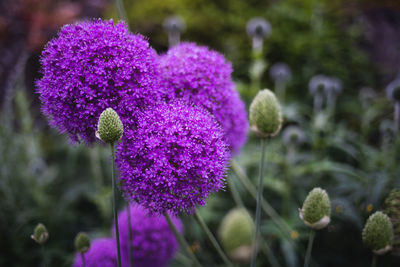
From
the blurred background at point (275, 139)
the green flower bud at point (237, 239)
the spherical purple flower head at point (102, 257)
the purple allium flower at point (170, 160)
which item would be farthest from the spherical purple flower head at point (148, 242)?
the purple allium flower at point (170, 160)

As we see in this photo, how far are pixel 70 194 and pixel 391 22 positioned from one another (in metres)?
5.47

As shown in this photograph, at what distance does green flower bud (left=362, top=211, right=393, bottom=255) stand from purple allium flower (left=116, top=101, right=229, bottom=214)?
66 centimetres

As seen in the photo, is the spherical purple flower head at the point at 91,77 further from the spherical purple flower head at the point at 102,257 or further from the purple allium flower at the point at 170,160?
the spherical purple flower head at the point at 102,257

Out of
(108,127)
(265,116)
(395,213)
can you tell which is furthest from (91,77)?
(395,213)

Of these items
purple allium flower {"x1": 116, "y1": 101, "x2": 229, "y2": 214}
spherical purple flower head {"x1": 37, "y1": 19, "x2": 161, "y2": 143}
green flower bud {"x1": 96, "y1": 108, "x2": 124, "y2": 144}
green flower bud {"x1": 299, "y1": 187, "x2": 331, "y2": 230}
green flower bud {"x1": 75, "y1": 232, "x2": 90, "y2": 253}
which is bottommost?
green flower bud {"x1": 75, "y1": 232, "x2": 90, "y2": 253}

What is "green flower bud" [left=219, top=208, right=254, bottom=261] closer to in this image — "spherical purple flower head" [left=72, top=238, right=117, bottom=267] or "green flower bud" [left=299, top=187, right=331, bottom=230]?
"green flower bud" [left=299, top=187, right=331, bottom=230]

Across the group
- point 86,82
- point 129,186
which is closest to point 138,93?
point 86,82

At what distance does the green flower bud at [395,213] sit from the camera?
1.40 metres

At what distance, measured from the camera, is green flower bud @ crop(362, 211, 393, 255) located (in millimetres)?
1240

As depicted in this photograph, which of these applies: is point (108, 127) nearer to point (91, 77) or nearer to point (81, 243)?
point (91, 77)

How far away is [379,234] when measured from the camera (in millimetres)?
1240

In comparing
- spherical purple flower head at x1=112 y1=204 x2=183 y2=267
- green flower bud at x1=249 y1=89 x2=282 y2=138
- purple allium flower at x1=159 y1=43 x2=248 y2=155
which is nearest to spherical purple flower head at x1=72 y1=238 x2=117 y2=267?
spherical purple flower head at x1=112 y1=204 x2=183 y2=267

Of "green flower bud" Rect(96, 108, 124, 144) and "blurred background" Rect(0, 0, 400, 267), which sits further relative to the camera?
"blurred background" Rect(0, 0, 400, 267)

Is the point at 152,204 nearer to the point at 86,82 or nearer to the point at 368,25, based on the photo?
the point at 86,82
